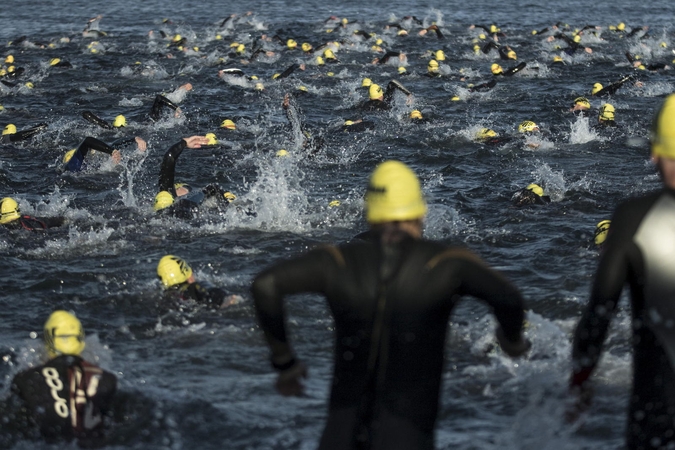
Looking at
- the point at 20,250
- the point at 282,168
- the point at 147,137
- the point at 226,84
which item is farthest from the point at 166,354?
the point at 226,84

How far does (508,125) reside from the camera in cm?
1806

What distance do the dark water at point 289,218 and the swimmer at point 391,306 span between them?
6.49ft

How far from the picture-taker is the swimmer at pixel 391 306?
11.1ft

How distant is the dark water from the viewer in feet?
22.1

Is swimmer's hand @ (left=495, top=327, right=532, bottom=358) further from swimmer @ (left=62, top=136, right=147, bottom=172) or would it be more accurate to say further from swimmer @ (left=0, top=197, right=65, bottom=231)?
swimmer @ (left=62, top=136, right=147, bottom=172)

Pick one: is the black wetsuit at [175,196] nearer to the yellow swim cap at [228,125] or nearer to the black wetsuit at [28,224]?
the black wetsuit at [28,224]

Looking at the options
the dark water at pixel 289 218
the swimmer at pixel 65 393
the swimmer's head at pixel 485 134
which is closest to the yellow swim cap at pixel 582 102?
the dark water at pixel 289 218

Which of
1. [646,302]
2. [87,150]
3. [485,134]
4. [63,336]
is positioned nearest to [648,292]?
[646,302]

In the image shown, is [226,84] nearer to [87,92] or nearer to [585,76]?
[87,92]

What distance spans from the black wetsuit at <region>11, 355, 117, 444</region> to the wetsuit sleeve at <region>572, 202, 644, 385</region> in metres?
3.22

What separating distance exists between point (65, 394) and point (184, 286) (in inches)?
116

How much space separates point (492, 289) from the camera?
3.35 metres

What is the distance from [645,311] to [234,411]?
3887mm

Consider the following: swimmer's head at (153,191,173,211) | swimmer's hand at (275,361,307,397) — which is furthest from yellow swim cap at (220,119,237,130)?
swimmer's hand at (275,361,307,397)
